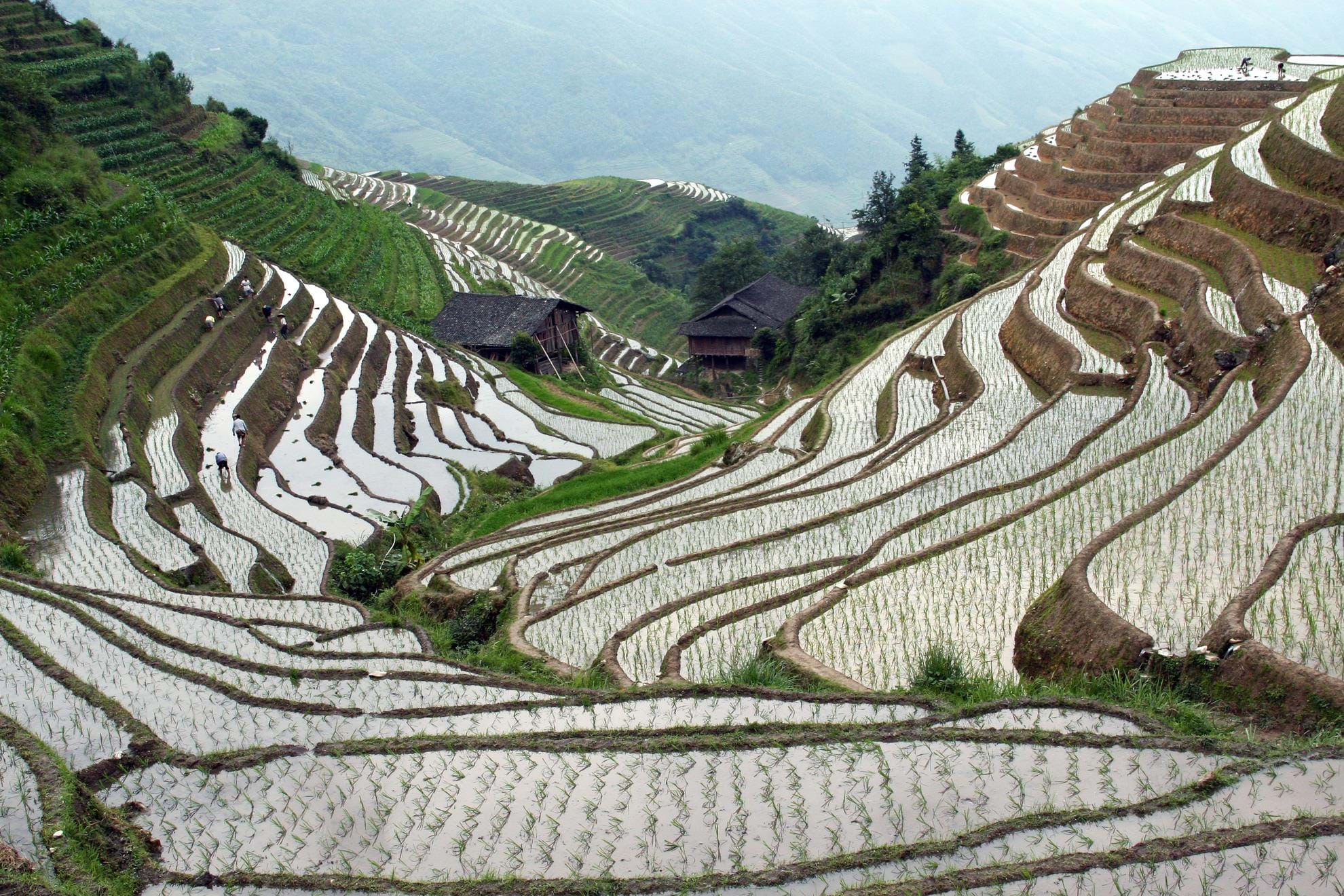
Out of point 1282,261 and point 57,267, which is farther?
point 57,267

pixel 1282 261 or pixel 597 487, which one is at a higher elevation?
pixel 1282 261

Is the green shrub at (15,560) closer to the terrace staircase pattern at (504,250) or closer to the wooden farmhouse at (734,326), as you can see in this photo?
the wooden farmhouse at (734,326)

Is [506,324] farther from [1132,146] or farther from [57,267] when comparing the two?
Answer: [1132,146]

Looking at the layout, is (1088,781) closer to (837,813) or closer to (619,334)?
(837,813)

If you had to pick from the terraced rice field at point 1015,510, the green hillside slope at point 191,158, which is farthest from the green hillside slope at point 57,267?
the terraced rice field at point 1015,510

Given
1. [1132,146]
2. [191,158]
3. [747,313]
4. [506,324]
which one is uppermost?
[1132,146]

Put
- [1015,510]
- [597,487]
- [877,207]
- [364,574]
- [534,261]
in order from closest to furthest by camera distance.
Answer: [1015,510] → [364,574] → [597,487] → [877,207] → [534,261]

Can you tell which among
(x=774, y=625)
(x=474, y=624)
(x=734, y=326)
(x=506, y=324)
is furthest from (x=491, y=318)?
(x=774, y=625)
